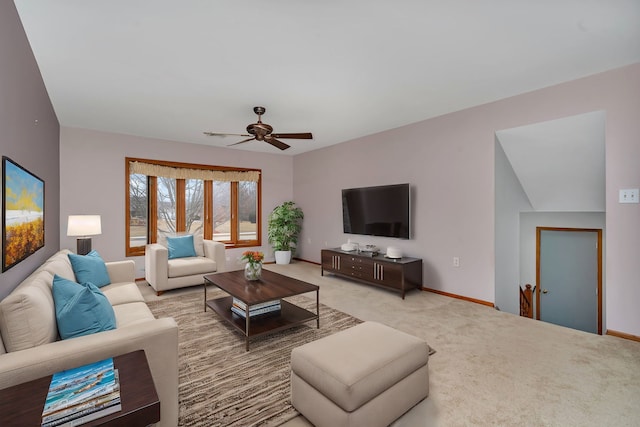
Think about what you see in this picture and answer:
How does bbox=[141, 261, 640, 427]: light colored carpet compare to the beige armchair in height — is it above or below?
below

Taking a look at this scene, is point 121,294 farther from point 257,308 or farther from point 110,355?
point 110,355

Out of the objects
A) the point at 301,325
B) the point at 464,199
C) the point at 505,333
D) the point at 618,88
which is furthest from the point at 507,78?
the point at 301,325

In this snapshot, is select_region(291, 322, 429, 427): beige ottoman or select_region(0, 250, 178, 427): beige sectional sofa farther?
select_region(291, 322, 429, 427): beige ottoman

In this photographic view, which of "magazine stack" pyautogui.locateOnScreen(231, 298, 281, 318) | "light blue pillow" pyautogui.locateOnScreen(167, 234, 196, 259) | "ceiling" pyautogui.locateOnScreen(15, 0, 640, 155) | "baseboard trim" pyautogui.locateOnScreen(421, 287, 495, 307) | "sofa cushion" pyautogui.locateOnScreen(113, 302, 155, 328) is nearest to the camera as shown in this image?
"ceiling" pyautogui.locateOnScreen(15, 0, 640, 155)

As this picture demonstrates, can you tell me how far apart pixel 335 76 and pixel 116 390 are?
2875mm

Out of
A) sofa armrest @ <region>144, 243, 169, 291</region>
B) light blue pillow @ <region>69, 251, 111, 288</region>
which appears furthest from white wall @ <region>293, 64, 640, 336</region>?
light blue pillow @ <region>69, 251, 111, 288</region>

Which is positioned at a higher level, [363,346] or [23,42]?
[23,42]

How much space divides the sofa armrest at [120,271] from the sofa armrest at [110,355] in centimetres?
228

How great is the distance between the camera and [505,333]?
3.01 metres

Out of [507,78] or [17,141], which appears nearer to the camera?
[17,141]

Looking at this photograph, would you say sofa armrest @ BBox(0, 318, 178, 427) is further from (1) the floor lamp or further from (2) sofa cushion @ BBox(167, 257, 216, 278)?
(1) the floor lamp

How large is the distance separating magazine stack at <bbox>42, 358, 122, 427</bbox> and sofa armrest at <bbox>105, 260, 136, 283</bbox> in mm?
2623

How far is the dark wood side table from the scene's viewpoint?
3.18 ft

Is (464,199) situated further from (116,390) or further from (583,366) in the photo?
(116,390)
